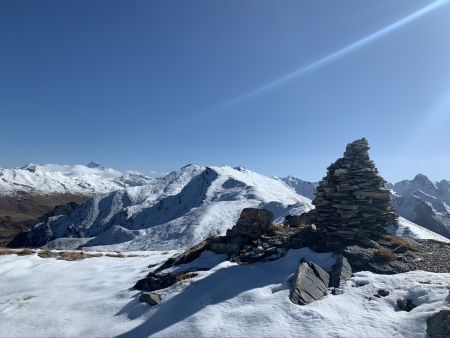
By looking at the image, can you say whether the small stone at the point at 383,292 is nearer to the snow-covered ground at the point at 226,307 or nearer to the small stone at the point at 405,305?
the snow-covered ground at the point at 226,307

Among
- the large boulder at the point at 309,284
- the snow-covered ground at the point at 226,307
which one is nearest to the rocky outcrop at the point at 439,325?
the snow-covered ground at the point at 226,307

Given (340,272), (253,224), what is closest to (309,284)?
(340,272)

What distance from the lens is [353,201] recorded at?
2744cm

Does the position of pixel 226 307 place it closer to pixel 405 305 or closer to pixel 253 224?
pixel 405 305

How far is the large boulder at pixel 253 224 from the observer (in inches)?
1061

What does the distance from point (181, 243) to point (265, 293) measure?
307ft

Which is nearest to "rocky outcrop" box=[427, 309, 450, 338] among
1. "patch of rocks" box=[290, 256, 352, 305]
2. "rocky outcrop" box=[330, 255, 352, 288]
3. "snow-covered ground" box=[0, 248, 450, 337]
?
"snow-covered ground" box=[0, 248, 450, 337]

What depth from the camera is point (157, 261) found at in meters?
29.7

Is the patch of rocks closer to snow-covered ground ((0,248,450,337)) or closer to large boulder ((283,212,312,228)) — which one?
snow-covered ground ((0,248,450,337))

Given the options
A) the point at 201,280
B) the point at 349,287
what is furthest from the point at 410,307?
the point at 201,280

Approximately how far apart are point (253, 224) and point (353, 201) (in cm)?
746

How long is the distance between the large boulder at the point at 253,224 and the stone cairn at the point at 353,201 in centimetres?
377

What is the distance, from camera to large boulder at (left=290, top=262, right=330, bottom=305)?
17.2 metres

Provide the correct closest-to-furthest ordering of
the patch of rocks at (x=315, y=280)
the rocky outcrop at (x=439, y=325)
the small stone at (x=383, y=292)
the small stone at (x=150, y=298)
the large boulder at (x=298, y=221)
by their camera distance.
Result: the rocky outcrop at (x=439, y=325), the small stone at (x=383, y=292), the patch of rocks at (x=315, y=280), the small stone at (x=150, y=298), the large boulder at (x=298, y=221)
